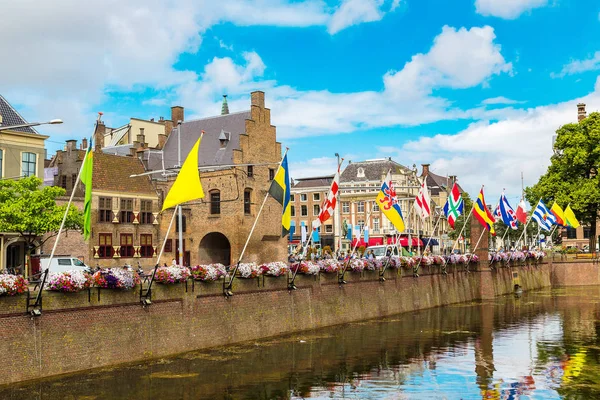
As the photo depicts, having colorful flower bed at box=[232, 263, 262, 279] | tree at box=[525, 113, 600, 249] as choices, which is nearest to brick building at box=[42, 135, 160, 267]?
colorful flower bed at box=[232, 263, 262, 279]

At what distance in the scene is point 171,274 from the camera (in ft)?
80.7

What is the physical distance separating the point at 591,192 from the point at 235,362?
53106mm

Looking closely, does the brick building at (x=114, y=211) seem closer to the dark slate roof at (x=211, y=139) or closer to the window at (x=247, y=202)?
the dark slate roof at (x=211, y=139)

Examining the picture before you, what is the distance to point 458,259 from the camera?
48.0 m

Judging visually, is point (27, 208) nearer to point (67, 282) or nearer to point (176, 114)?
point (67, 282)

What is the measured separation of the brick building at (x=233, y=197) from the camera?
179 feet

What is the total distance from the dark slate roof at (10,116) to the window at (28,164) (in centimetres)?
161

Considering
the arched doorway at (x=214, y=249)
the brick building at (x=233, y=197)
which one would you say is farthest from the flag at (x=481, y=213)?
the arched doorway at (x=214, y=249)

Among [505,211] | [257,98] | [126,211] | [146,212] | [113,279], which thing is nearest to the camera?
[113,279]

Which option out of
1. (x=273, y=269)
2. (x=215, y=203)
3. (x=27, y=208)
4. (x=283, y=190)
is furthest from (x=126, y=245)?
(x=283, y=190)

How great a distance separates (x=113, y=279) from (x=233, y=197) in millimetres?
32374

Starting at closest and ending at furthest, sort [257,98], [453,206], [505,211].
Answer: [453,206] < [505,211] < [257,98]

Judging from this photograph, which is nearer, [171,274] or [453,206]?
[171,274]

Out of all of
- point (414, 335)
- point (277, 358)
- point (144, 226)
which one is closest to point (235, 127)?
point (144, 226)
